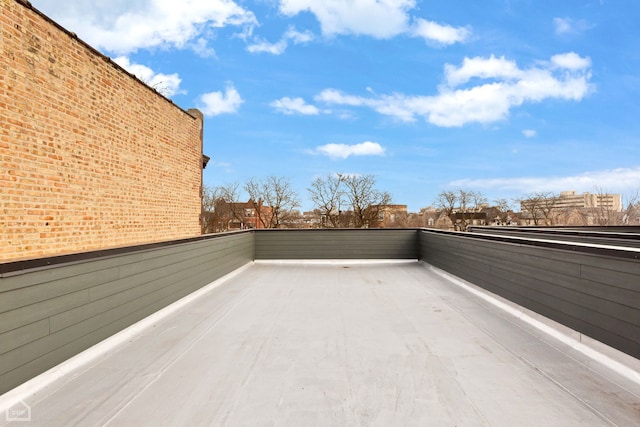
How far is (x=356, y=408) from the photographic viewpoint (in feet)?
5.70

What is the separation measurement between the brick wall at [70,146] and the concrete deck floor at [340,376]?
6.04 ft

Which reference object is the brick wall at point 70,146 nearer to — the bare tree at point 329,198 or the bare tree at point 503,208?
the bare tree at point 329,198

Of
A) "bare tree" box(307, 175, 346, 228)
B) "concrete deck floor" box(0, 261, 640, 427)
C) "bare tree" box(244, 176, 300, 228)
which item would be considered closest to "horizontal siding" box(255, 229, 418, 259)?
"concrete deck floor" box(0, 261, 640, 427)

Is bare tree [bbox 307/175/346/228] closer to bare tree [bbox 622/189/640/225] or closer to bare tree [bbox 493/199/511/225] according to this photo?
bare tree [bbox 622/189/640/225]

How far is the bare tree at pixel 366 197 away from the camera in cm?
2755

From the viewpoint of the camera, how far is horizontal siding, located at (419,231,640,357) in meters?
2.21

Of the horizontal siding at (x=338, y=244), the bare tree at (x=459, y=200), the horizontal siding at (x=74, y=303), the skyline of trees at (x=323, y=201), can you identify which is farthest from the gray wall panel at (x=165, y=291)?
the bare tree at (x=459, y=200)

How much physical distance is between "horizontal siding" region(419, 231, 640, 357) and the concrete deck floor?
11.8 inches

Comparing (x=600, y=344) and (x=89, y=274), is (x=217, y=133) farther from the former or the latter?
(x=600, y=344)

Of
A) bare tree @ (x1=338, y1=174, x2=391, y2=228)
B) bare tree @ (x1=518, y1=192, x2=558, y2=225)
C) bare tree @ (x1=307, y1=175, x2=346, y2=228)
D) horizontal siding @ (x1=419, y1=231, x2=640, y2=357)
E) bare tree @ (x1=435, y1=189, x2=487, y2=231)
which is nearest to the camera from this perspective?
horizontal siding @ (x1=419, y1=231, x2=640, y2=357)

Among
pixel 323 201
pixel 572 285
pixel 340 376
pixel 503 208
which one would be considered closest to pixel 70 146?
pixel 340 376

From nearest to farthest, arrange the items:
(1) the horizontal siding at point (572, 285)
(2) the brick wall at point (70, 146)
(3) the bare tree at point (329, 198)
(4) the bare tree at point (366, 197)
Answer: (1) the horizontal siding at point (572, 285) → (2) the brick wall at point (70, 146) → (4) the bare tree at point (366, 197) → (3) the bare tree at point (329, 198)

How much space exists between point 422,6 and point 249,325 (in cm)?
885

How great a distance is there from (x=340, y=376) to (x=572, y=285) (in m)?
2.42
